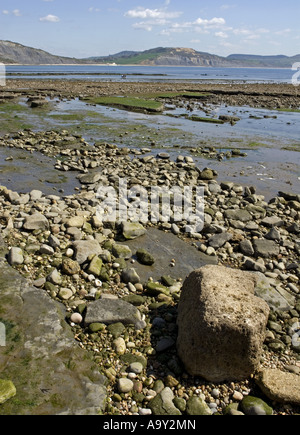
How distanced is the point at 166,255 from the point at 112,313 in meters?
3.16

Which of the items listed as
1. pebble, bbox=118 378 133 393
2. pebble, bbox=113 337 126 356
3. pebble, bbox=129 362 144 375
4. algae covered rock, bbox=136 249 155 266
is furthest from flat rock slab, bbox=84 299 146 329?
algae covered rock, bbox=136 249 155 266

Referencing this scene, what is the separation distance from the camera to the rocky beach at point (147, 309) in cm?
464

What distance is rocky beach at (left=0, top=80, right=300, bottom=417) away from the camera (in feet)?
15.2

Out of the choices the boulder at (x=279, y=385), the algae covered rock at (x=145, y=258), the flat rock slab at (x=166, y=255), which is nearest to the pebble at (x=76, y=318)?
the flat rock slab at (x=166, y=255)

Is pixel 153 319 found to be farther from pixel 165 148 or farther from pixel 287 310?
pixel 165 148

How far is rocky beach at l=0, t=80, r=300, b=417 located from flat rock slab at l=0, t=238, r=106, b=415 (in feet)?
0.05

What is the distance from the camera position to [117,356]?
5312 mm

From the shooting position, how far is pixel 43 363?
15.7 feet

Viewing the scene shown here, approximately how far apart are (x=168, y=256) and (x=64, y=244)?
2679 millimetres

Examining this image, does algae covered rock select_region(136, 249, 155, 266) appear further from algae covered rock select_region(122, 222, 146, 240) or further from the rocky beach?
algae covered rock select_region(122, 222, 146, 240)

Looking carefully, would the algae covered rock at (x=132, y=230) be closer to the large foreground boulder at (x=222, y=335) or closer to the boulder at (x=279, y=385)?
the large foreground boulder at (x=222, y=335)

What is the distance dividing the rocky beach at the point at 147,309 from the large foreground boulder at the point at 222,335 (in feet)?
0.05

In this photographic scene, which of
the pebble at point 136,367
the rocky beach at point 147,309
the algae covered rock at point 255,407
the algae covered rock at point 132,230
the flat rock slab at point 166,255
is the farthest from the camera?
the algae covered rock at point 132,230
